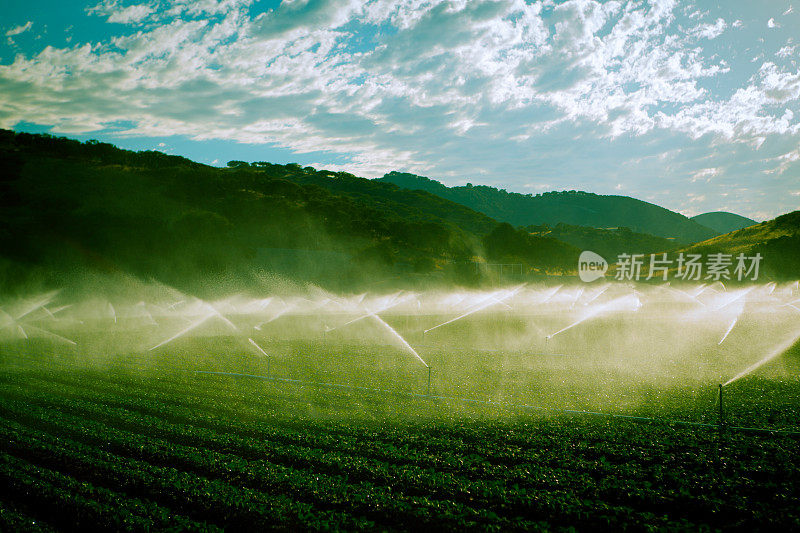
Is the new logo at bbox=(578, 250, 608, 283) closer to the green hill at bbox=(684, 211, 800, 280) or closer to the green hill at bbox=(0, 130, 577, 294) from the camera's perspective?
the green hill at bbox=(0, 130, 577, 294)

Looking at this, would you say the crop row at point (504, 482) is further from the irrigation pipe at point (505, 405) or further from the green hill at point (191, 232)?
the green hill at point (191, 232)

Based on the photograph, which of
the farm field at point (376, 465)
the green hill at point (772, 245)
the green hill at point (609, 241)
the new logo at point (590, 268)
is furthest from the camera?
the green hill at point (609, 241)

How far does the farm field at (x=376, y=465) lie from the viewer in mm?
7527

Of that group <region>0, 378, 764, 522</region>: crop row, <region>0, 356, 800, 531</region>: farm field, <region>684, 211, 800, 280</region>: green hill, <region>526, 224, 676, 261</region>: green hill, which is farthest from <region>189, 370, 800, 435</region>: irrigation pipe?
<region>526, 224, 676, 261</region>: green hill

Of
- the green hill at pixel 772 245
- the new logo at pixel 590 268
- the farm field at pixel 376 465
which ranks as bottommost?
the farm field at pixel 376 465

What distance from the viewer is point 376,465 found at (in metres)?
9.35

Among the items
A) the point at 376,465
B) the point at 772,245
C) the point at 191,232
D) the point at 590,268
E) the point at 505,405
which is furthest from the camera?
the point at 590,268

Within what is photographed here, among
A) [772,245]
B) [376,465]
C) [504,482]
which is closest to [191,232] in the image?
[376,465]

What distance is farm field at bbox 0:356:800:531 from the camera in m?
7.53

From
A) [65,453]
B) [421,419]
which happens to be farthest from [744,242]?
[65,453]

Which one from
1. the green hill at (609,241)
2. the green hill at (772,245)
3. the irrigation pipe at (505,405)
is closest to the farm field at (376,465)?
the irrigation pipe at (505,405)

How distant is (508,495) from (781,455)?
6813mm

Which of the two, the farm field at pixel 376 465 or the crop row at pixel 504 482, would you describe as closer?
the farm field at pixel 376 465

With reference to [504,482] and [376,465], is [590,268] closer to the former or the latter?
[504,482]
